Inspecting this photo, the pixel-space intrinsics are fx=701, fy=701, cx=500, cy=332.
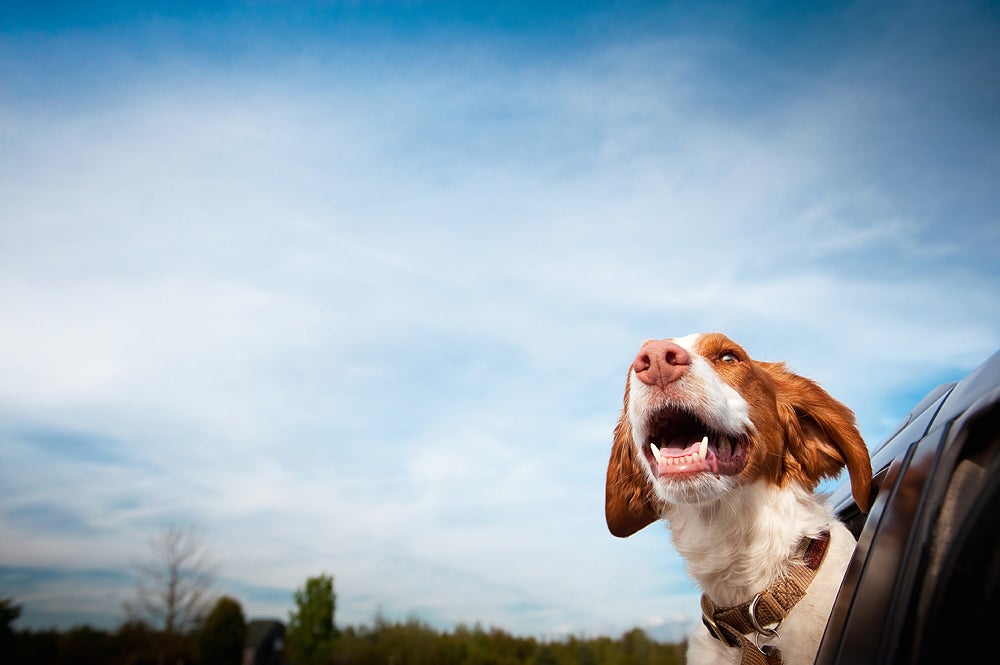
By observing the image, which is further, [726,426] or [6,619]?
[6,619]

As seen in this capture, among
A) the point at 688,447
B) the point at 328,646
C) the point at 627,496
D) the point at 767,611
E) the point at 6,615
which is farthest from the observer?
the point at 328,646

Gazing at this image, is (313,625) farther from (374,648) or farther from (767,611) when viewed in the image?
(767,611)

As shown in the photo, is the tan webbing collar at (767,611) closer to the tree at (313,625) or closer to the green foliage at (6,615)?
the green foliage at (6,615)

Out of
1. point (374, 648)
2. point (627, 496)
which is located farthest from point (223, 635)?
point (627, 496)

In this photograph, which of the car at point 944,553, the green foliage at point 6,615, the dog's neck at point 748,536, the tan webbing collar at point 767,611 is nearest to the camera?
the car at point 944,553

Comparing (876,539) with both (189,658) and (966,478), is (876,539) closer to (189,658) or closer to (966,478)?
(966,478)

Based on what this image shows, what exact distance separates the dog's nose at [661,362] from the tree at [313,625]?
Result: 51.4 metres

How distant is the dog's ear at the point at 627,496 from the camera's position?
3420mm

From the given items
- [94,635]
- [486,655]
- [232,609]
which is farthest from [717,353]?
[232,609]

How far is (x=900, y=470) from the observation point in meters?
1.78

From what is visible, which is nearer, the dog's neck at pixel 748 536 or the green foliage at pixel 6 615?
the dog's neck at pixel 748 536

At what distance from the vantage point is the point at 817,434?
3.09 metres

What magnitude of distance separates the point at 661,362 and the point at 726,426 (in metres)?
0.37

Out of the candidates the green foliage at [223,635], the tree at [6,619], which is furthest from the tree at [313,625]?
the tree at [6,619]
